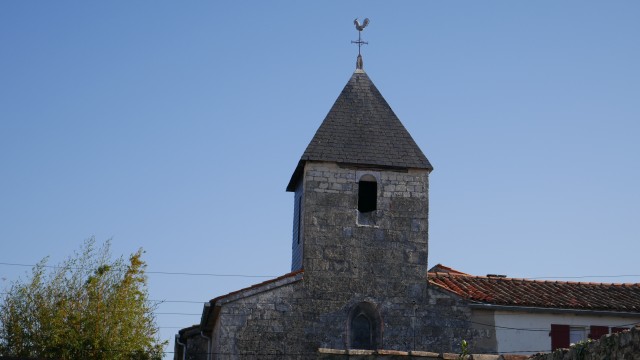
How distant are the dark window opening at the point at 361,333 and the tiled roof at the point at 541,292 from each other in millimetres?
1960

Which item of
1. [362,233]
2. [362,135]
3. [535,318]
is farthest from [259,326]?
[535,318]

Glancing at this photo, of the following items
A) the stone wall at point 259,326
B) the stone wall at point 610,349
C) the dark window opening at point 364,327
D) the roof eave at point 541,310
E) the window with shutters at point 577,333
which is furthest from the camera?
the window with shutters at point 577,333

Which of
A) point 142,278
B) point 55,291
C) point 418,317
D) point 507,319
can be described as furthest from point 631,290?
point 55,291

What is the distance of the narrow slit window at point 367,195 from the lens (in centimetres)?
2372

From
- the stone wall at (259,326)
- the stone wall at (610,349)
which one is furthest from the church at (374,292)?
the stone wall at (610,349)

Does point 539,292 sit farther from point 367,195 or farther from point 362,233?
point 367,195

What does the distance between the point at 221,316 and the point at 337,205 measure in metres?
4.11

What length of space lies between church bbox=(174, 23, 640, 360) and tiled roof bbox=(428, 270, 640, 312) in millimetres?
34

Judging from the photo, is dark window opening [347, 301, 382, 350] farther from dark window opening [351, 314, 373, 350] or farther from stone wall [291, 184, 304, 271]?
stone wall [291, 184, 304, 271]

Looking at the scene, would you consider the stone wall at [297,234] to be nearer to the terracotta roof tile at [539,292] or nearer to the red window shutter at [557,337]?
the terracotta roof tile at [539,292]

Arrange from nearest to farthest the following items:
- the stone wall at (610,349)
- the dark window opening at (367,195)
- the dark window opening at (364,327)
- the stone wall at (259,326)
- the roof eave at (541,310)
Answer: the stone wall at (610,349), the stone wall at (259,326), the dark window opening at (364,327), the roof eave at (541,310), the dark window opening at (367,195)

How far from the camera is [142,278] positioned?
2977cm

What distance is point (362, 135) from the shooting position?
2428 centimetres

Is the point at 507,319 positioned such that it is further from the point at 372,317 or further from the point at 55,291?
the point at 55,291
